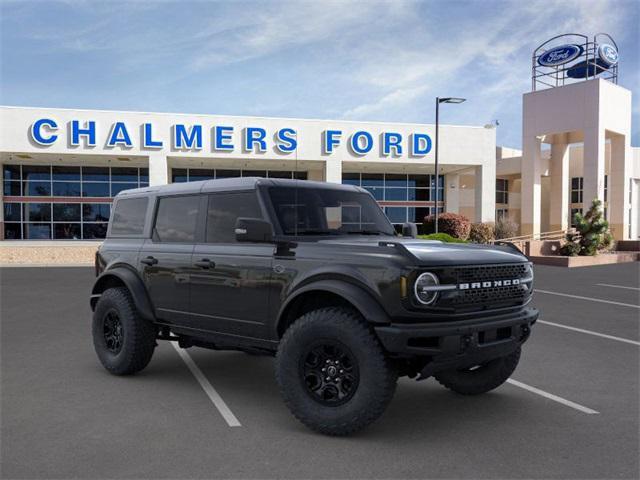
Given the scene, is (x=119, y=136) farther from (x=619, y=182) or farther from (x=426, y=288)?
(x=619, y=182)

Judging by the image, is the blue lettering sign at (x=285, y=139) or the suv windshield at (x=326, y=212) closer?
the suv windshield at (x=326, y=212)

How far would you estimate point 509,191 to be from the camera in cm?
4900

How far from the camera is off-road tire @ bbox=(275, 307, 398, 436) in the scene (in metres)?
4.36

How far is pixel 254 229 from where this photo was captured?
15.9 feet

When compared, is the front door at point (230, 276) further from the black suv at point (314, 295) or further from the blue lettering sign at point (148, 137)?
the blue lettering sign at point (148, 137)

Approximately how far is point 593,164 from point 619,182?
3.94 metres

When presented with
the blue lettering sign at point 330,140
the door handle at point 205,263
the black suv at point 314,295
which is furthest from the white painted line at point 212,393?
the blue lettering sign at point 330,140

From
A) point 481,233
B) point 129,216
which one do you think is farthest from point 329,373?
point 481,233

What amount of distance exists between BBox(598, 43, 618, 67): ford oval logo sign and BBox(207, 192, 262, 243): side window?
3510 centimetres

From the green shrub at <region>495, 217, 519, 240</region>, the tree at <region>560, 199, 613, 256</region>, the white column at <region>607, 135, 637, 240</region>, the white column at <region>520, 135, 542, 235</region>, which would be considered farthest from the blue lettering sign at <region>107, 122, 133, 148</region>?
the white column at <region>607, 135, 637, 240</region>

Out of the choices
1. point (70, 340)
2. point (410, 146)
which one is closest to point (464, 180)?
point (410, 146)

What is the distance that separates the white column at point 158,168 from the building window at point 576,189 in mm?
32564

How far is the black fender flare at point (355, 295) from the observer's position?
14.4 feet

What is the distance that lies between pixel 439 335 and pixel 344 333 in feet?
2.37
